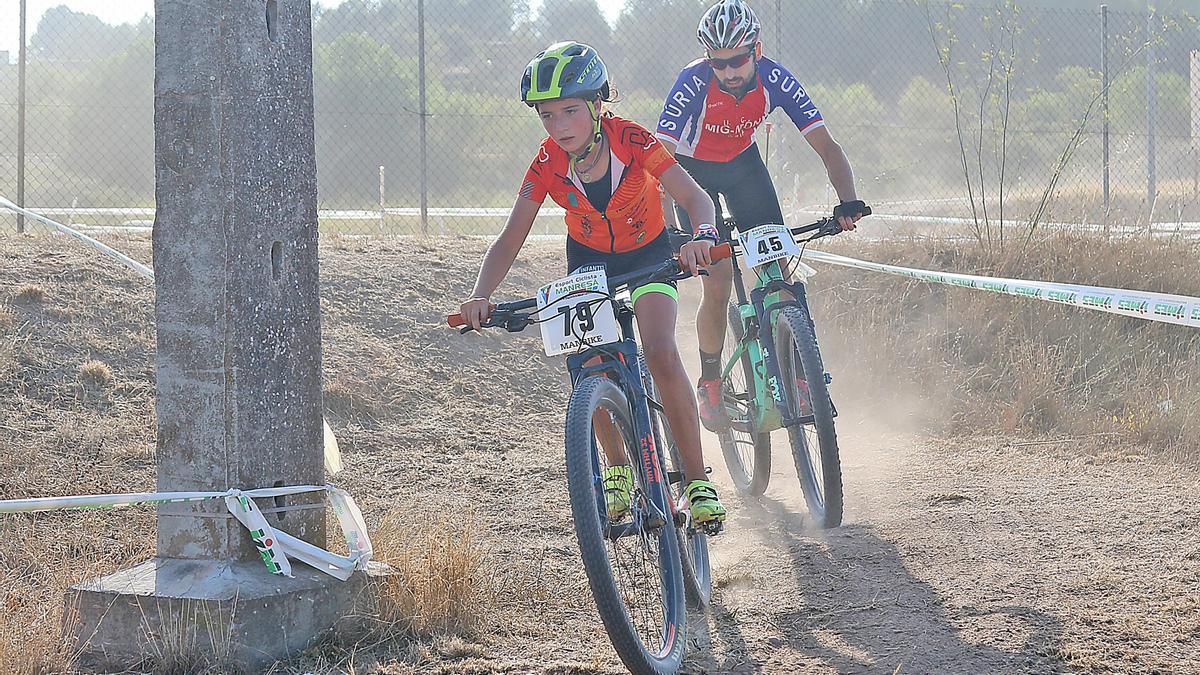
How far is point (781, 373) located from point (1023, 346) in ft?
10.1

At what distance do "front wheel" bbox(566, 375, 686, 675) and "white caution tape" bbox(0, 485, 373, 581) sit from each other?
2.52 feet

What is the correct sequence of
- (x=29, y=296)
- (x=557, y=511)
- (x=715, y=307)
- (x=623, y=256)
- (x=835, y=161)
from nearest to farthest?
(x=623, y=256) → (x=835, y=161) → (x=557, y=511) → (x=715, y=307) → (x=29, y=296)

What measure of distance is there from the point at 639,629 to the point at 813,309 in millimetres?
5903

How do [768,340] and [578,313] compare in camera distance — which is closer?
[578,313]

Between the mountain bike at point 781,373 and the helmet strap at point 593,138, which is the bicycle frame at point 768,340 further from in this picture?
the helmet strap at point 593,138

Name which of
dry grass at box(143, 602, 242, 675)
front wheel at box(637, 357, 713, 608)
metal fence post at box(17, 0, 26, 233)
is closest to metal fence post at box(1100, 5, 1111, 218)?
front wheel at box(637, 357, 713, 608)

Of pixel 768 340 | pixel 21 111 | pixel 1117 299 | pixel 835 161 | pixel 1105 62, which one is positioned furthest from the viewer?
pixel 1105 62

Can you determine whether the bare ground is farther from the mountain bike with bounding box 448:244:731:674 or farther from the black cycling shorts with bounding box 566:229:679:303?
the black cycling shorts with bounding box 566:229:679:303

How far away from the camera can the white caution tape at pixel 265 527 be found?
11.8 ft

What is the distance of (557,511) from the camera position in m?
5.59

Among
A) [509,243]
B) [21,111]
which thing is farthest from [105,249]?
[509,243]

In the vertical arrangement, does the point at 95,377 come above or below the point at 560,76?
below

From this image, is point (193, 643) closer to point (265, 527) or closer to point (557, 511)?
point (265, 527)

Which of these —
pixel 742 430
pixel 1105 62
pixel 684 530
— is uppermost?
pixel 1105 62
